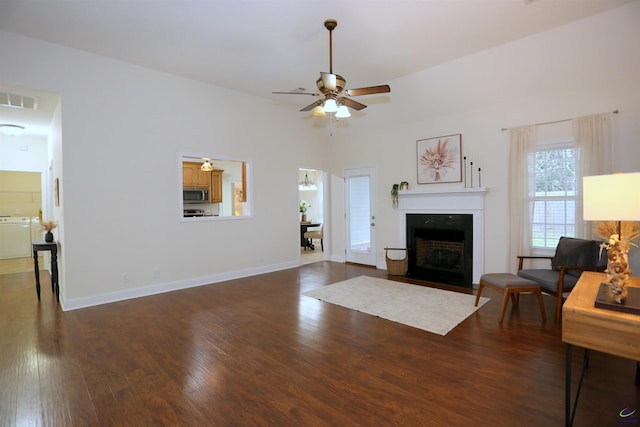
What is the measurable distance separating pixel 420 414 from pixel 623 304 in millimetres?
1292

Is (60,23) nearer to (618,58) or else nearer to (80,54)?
(80,54)

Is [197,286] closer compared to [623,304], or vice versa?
[623,304]

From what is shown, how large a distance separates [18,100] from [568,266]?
738 centimetres

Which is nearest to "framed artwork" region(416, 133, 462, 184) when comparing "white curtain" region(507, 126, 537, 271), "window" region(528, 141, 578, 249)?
"white curtain" region(507, 126, 537, 271)

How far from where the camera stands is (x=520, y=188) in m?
4.58

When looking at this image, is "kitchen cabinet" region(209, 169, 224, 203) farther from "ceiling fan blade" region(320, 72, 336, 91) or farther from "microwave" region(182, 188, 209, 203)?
"ceiling fan blade" region(320, 72, 336, 91)

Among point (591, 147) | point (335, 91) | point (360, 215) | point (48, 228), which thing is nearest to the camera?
point (335, 91)

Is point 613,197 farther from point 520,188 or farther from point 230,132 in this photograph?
point 230,132

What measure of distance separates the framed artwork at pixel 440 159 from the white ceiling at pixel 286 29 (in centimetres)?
141

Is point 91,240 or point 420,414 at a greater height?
point 91,240

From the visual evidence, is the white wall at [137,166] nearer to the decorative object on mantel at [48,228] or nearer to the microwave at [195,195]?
the decorative object on mantel at [48,228]

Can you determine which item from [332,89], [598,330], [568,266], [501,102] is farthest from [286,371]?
[501,102]

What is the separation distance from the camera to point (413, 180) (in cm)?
589

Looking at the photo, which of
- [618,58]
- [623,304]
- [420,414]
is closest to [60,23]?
[420,414]
